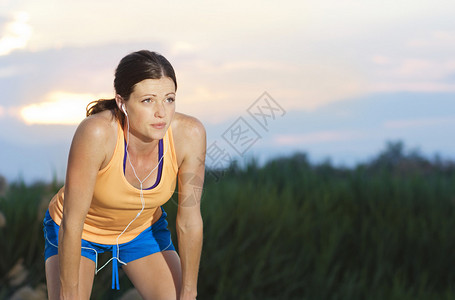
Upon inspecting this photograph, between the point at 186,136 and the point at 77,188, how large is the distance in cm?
57

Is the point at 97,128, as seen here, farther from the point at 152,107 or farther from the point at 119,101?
the point at 152,107

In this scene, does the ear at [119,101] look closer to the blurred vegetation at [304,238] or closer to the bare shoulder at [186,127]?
the bare shoulder at [186,127]

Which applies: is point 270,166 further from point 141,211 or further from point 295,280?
point 141,211

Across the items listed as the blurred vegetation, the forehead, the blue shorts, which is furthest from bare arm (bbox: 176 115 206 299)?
the blurred vegetation

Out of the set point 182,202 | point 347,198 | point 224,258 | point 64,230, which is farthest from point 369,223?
point 64,230

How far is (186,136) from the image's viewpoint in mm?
2697

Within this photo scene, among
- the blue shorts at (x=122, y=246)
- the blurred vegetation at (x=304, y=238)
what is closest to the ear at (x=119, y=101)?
the blue shorts at (x=122, y=246)

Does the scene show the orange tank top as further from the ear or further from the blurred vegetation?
the blurred vegetation

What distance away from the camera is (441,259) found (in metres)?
6.77

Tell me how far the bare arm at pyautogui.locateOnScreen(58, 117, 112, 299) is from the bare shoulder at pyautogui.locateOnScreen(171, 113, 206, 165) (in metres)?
0.36

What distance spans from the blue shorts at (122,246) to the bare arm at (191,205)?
0.55 ft

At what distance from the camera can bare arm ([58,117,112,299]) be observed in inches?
97.7

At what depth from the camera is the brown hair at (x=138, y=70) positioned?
2422 mm

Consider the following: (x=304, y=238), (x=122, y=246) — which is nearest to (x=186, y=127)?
(x=122, y=246)
